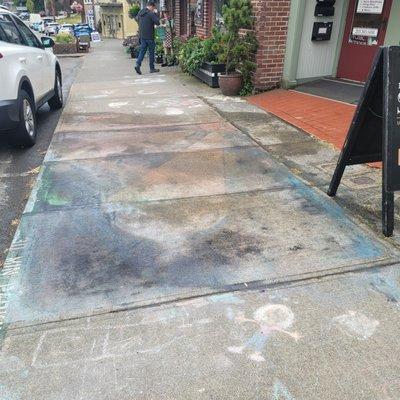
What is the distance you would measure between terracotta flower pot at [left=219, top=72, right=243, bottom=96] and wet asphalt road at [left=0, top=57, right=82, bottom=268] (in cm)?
347

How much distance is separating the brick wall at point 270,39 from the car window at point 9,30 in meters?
4.45

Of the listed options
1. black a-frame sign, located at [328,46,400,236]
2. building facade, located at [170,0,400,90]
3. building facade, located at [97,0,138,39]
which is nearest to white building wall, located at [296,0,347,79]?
building facade, located at [170,0,400,90]

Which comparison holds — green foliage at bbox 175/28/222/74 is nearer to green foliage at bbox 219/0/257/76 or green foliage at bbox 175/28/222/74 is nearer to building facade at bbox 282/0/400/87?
green foliage at bbox 219/0/257/76

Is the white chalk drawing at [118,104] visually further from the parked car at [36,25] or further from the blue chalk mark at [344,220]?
the parked car at [36,25]

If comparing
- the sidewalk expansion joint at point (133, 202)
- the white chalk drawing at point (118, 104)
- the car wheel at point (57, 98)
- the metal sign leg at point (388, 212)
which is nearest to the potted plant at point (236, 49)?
the white chalk drawing at point (118, 104)

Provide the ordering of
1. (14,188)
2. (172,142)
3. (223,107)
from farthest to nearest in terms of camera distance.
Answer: (223,107)
(172,142)
(14,188)

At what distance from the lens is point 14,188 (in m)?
4.54

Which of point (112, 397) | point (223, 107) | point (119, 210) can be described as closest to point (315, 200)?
point (119, 210)

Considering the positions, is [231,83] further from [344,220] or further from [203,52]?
[344,220]

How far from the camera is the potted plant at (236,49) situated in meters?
8.06

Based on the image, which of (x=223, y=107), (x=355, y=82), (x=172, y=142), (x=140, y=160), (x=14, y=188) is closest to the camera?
(x=14, y=188)

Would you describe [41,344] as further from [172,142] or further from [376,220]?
[172,142]

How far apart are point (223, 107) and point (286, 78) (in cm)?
177

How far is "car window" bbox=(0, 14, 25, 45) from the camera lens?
5.76m
